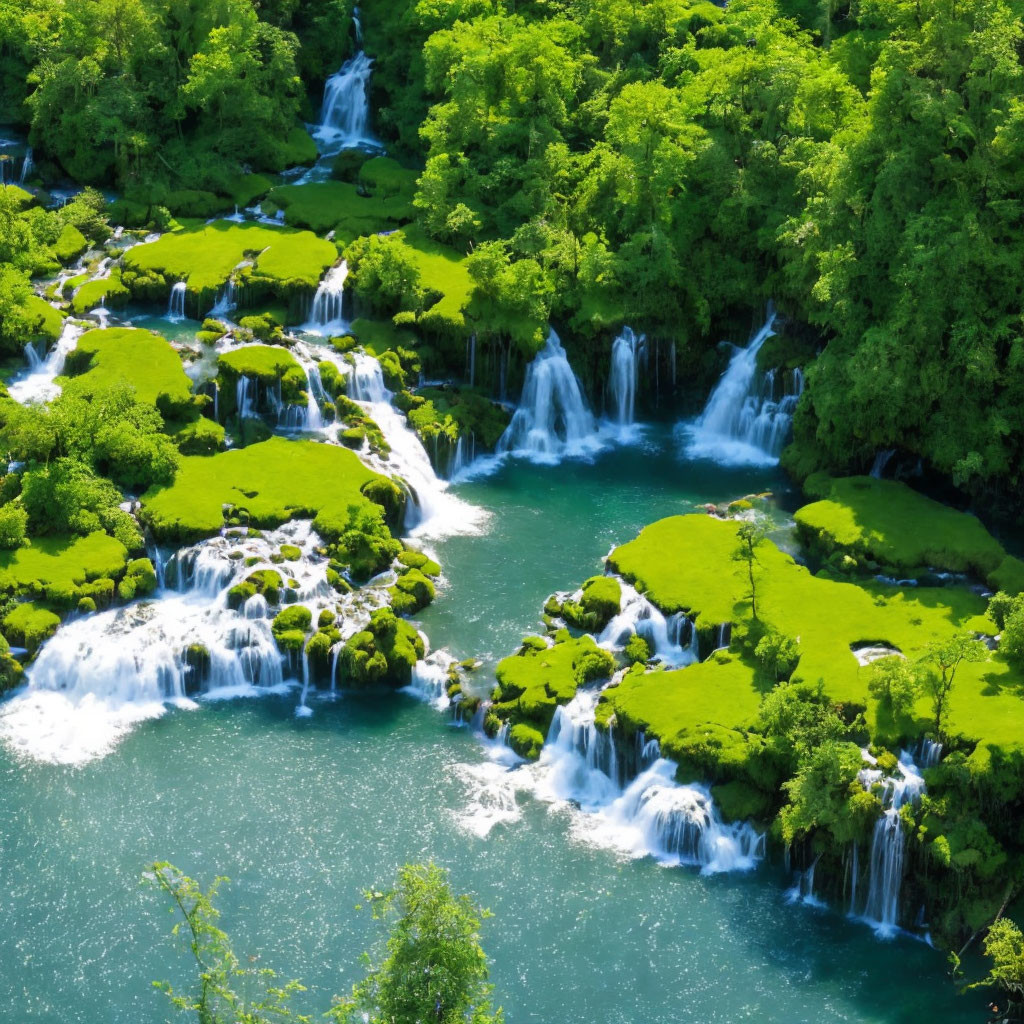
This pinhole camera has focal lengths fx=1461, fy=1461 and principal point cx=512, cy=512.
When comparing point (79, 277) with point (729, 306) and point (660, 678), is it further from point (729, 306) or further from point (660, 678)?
point (660, 678)

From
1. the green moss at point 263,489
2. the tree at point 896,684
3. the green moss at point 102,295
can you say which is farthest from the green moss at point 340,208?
the tree at point 896,684

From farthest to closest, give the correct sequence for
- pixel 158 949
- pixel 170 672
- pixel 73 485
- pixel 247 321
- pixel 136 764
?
pixel 247 321 < pixel 73 485 < pixel 170 672 < pixel 136 764 < pixel 158 949

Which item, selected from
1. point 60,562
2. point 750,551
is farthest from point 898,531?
point 60,562

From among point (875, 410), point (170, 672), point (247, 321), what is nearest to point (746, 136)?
point (875, 410)

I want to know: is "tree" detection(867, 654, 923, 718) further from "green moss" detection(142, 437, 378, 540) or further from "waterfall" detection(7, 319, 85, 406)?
"waterfall" detection(7, 319, 85, 406)

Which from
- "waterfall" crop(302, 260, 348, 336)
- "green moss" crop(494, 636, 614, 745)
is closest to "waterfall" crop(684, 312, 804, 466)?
"waterfall" crop(302, 260, 348, 336)
